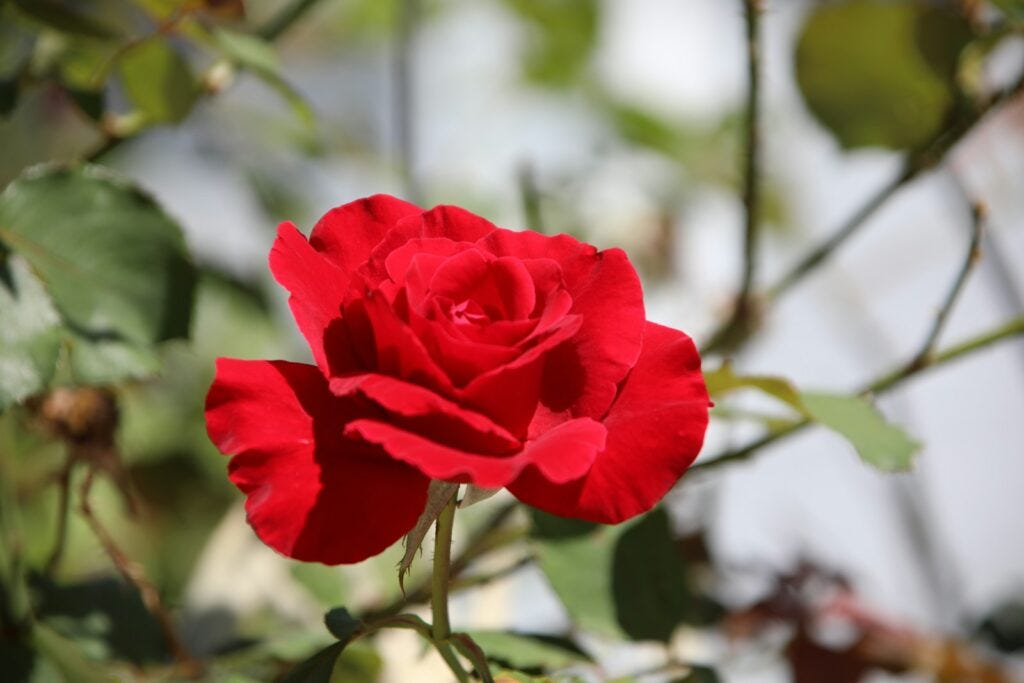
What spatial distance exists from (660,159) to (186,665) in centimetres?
83

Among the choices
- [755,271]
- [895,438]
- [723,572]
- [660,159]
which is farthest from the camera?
[660,159]

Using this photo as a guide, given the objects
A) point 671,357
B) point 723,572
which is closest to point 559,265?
point 671,357

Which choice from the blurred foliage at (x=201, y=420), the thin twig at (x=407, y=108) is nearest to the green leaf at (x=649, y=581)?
the blurred foliage at (x=201, y=420)

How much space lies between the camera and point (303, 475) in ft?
0.78

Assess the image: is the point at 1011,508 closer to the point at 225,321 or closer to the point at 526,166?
the point at 526,166

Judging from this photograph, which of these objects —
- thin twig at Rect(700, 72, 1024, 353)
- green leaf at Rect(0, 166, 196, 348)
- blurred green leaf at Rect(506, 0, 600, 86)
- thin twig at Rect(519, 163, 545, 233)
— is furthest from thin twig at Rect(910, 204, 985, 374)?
blurred green leaf at Rect(506, 0, 600, 86)

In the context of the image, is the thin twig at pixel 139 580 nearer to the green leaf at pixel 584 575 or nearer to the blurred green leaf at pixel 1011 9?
the green leaf at pixel 584 575

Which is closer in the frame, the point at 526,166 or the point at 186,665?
the point at 186,665

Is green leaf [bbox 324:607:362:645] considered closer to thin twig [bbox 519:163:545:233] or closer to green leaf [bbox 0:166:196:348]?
green leaf [bbox 0:166:196:348]

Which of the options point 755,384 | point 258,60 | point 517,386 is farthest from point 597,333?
point 258,60

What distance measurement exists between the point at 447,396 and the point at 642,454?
0.05 metres

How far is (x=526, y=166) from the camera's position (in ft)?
1.85

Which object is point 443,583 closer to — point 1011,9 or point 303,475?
point 303,475

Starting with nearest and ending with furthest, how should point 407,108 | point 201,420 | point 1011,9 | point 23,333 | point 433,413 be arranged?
point 433,413, point 23,333, point 1011,9, point 407,108, point 201,420
